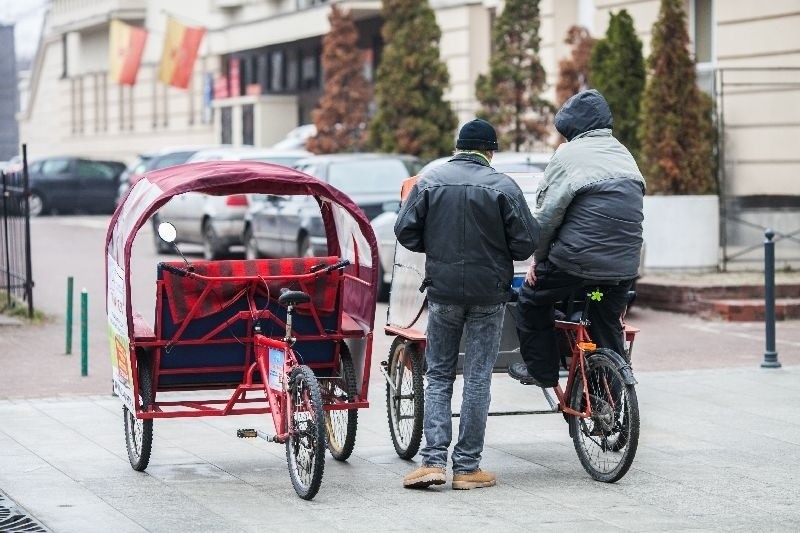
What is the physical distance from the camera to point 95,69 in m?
60.0

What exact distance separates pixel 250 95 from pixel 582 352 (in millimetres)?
37104

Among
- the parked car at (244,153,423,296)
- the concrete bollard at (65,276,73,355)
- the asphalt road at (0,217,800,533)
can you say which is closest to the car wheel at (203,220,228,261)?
the parked car at (244,153,423,296)

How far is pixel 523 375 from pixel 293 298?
1.47 metres

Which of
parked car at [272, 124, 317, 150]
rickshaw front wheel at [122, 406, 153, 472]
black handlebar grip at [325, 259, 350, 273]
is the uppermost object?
parked car at [272, 124, 317, 150]

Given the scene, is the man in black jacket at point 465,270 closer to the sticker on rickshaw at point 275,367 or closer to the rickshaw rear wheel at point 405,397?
the rickshaw rear wheel at point 405,397

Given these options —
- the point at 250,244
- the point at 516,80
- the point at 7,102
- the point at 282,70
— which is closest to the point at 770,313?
the point at 250,244

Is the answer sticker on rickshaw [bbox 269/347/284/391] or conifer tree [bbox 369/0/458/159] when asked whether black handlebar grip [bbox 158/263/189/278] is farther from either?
conifer tree [bbox 369/0/458/159]

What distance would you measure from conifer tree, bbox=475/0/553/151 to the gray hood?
1709 centimetres

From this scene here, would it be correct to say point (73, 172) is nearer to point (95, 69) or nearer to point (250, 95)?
point (250, 95)

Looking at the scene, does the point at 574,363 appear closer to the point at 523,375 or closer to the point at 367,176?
the point at 523,375

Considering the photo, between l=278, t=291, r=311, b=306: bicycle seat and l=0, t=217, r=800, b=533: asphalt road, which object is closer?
l=0, t=217, r=800, b=533: asphalt road

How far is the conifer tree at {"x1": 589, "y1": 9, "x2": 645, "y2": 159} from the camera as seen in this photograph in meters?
21.4

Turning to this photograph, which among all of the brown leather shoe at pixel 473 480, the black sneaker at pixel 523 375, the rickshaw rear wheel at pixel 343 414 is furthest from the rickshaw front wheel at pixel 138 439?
the black sneaker at pixel 523 375

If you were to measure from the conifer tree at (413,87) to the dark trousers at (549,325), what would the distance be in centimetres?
1926
